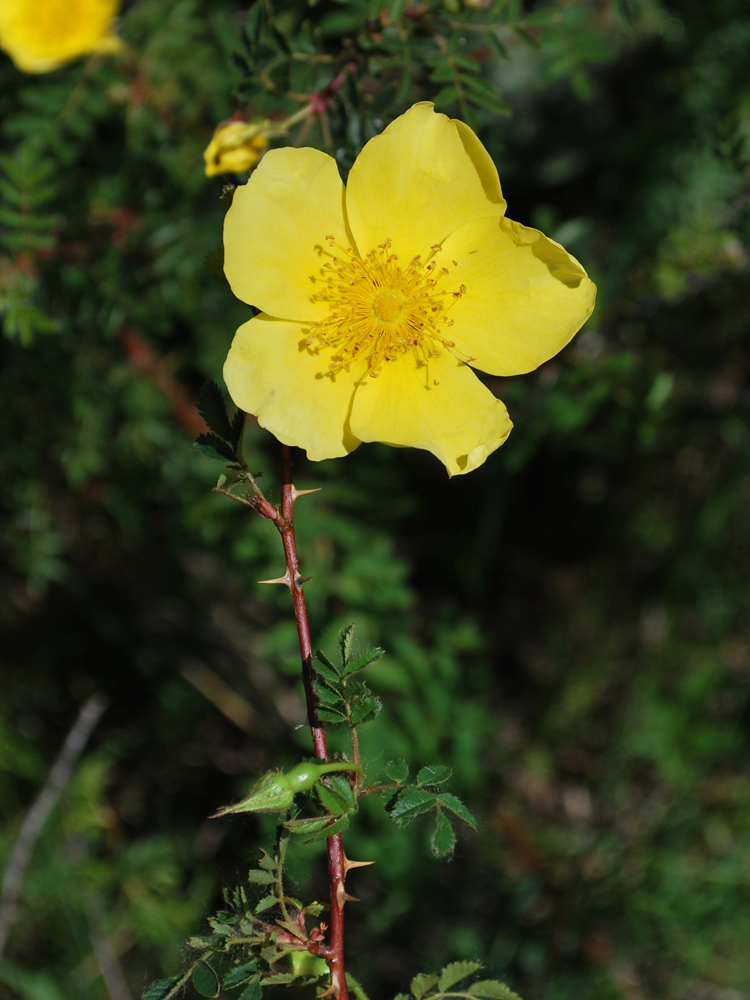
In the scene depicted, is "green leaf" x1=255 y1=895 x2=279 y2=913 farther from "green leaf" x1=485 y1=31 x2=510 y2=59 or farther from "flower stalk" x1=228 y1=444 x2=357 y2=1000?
"green leaf" x1=485 y1=31 x2=510 y2=59

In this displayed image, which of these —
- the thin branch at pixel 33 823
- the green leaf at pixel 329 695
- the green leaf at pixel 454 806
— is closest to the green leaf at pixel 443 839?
the green leaf at pixel 454 806

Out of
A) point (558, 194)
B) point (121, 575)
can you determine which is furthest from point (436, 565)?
point (558, 194)

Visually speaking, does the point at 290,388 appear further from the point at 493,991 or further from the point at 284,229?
the point at 493,991

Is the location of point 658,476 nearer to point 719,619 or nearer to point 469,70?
point 719,619

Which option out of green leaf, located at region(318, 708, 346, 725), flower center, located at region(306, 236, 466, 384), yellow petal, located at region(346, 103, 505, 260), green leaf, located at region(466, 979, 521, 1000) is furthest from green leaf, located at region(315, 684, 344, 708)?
yellow petal, located at region(346, 103, 505, 260)

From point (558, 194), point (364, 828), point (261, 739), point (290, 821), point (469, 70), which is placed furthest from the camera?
point (558, 194)

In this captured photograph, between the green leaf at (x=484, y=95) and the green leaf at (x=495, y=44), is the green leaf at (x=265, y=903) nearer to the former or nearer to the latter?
the green leaf at (x=484, y=95)
